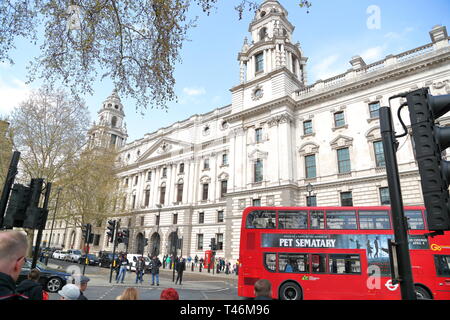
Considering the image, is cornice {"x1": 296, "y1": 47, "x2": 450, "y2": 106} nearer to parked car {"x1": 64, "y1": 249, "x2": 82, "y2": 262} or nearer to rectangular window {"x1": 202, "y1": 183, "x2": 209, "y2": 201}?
rectangular window {"x1": 202, "y1": 183, "x2": 209, "y2": 201}

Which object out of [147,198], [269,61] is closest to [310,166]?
[269,61]

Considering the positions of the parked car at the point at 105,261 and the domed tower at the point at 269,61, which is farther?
the domed tower at the point at 269,61

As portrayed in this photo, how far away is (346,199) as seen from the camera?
24844 millimetres

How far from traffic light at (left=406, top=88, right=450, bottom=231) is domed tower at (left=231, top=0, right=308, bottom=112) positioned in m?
28.5

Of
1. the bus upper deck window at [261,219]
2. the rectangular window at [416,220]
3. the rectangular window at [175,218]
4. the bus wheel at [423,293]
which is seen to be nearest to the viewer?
the bus wheel at [423,293]

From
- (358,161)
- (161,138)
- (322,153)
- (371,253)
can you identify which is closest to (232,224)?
(322,153)

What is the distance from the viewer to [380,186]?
23141 mm

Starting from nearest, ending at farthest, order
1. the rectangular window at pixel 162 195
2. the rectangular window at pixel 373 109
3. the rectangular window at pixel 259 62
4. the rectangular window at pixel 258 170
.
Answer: the rectangular window at pixel 373 109 < the rectangular window at pixel 258 170 < the rectangular window at pixel 259 62 < the rectangular window at pixel 162 195

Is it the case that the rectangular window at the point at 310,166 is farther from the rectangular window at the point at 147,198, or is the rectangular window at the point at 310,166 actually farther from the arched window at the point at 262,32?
the rectangular window at the point at 147,198

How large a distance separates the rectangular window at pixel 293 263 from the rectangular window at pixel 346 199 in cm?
1469

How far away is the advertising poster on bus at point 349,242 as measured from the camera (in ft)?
36.7

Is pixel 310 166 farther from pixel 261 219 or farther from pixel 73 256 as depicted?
pixel 73 256

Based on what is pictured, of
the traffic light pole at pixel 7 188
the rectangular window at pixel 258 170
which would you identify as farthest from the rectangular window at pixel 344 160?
the traffic light pole at pixel 7 188

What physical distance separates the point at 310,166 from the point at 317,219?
16370 mm
